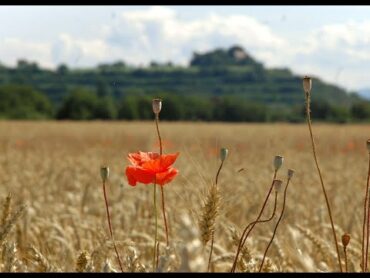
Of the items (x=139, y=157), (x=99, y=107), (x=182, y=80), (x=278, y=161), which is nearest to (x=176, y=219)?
(x=139, y=157)

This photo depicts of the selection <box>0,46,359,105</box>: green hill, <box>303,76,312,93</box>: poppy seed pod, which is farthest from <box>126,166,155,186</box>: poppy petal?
<box>0,46,359,105</box>: green hill

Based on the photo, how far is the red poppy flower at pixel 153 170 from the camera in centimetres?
136

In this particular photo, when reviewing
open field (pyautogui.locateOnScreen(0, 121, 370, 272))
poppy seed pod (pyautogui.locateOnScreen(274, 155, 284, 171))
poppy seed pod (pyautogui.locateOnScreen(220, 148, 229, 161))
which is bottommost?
open field (pyautogui.locateOnScreen(0, 121, 370, 272))

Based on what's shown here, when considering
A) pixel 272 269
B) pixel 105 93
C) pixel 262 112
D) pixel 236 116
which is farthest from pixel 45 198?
pixel 105 93

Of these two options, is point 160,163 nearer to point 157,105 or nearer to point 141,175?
point 141,175

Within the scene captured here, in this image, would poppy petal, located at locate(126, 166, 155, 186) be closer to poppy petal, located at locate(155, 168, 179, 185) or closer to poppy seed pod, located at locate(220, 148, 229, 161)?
poppy petal, located at locate(155, 168, 179, 185)

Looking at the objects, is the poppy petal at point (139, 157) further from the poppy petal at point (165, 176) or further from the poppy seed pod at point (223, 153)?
the poppy seed pod at point (223, 153)

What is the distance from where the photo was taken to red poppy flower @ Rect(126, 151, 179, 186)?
4.46 feet

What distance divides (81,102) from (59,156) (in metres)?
60.5

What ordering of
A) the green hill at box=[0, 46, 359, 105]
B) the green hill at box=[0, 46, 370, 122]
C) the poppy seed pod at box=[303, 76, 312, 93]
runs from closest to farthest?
the poppy seed pod at box=[303, 76, 312, 93], the green hill at box=[0, 46, 370, 122], the green hill at box=[0, 46, 359, 105]

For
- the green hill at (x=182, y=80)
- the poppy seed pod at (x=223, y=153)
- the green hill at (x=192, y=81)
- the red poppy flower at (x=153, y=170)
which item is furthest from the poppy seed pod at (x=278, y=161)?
the green hill at (x=182, y=80)

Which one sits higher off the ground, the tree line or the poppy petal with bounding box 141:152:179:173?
the poppy petal with bounding box 141:152:179:173

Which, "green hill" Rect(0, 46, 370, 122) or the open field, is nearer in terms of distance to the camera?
the open field

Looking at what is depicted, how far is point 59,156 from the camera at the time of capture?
11.5m
